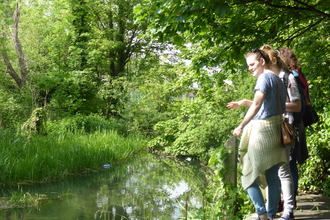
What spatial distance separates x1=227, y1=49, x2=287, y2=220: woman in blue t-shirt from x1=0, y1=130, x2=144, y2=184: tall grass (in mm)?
6953

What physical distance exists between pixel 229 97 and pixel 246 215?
320 inches

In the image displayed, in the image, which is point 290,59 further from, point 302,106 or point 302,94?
point 302,106

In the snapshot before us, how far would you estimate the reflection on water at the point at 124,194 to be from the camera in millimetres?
6583

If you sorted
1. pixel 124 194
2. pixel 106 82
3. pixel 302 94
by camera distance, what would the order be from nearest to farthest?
pixel 302 94
pixel 124 194
pixel 106 82

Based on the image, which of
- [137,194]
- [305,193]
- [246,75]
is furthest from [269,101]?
[246,75]

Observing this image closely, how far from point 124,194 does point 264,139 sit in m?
5.74

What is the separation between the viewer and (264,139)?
3236 millimetres

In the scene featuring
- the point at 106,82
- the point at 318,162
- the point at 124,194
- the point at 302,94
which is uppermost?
the point at 106,82

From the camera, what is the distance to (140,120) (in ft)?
64.2

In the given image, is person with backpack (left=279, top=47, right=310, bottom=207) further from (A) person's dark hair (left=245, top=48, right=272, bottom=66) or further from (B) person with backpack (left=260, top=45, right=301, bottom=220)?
(A) person's dark hair (left=245, top=48, right=272, bottom=66)

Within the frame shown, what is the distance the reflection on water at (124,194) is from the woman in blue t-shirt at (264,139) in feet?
3.26

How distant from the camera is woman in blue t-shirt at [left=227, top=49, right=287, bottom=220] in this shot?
3.22m

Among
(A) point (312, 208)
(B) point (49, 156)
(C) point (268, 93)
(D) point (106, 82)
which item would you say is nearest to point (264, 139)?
(C) point (268, 93)

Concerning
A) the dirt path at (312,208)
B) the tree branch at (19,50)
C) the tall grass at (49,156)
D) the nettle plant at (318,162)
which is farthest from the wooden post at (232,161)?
the tree branch at (19,50)
